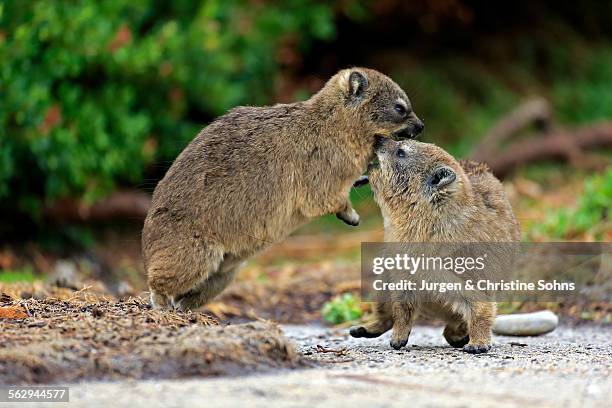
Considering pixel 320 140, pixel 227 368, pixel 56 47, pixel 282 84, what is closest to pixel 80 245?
pixel 56 47

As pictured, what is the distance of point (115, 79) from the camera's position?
37.8 feet

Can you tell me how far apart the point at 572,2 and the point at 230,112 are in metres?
11.4

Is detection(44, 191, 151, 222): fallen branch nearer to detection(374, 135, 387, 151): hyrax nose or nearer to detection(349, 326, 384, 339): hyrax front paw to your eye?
detection(374, 135, 387, 151): hyrax nose

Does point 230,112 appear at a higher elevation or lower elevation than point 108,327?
higher

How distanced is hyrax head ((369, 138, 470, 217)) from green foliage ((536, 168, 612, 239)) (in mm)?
3267

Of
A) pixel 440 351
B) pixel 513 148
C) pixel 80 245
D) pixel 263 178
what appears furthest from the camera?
pixel 513 148

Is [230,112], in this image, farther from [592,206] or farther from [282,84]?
[282,84]

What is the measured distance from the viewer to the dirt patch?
15.5 feet

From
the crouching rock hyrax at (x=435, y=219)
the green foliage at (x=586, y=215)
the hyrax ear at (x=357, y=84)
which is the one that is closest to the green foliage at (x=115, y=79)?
the hyrax ear at (x=357, y=84)

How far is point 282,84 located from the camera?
14.5 m

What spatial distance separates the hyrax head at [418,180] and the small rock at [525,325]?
146cm

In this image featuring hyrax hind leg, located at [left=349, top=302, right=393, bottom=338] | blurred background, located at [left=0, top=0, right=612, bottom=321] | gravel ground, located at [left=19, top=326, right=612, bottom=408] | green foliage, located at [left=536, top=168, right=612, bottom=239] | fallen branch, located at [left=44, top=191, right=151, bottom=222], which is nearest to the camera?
gravel ground, located at [left=19, top=326, right=612, bottom=408]

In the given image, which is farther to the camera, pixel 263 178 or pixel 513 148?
pixel 513 148

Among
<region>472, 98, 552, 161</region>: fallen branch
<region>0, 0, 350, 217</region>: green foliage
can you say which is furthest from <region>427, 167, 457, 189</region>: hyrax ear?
<region>472, 98, 552, 161</region>: fallen branch
